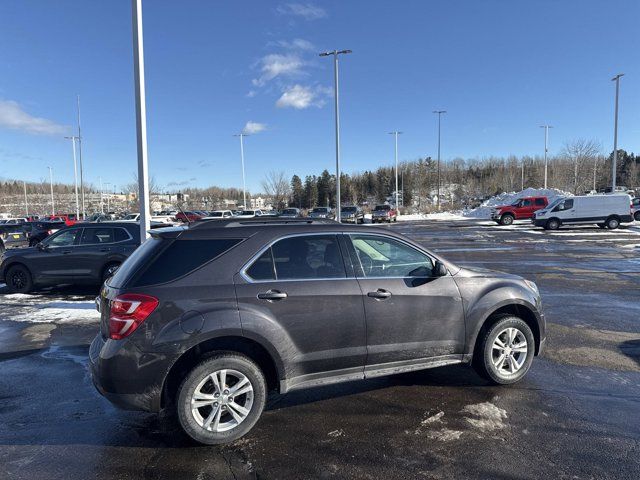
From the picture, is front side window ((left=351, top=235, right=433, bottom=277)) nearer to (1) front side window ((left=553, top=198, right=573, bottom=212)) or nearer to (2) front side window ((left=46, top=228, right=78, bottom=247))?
(2) front side window ((left=46, top=228, right=78, bottom=247))

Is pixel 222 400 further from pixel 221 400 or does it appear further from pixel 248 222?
pixel 248 222

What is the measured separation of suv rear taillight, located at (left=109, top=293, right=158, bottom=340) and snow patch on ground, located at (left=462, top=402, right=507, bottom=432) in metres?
2.89

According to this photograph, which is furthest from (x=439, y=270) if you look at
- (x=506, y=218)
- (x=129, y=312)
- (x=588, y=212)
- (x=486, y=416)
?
(x=506, y=218)

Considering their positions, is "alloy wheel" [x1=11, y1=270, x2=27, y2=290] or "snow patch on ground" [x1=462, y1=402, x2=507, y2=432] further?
"alloy wheel" [x1=11, y1=270, x2=27, y2=290]

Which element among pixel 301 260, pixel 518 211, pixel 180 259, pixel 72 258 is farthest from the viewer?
pixel 518 211

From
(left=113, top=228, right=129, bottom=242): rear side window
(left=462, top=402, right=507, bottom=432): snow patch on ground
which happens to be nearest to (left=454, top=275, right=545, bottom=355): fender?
(left=462, top=402, right=507, bottom=432): snow patch on ground

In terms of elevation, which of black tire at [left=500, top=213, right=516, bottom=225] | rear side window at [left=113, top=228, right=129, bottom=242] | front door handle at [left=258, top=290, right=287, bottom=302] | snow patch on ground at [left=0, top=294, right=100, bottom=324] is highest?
rear side window at [left=113, top=228, right=129, bottom=242]

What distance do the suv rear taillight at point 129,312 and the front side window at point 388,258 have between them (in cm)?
189

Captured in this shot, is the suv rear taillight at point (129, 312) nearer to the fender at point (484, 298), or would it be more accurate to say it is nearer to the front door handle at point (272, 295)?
the front door handle at point (272, 295)

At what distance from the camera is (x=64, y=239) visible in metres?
10.4

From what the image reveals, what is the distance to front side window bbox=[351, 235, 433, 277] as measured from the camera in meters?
4.20

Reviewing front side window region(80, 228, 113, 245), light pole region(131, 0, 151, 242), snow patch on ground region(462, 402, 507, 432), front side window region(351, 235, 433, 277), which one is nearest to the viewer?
snow patch on ground region(462, 402, 507, 432)

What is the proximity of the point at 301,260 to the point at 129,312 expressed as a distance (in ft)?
4.80

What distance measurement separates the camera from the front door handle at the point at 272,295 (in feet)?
12.0
